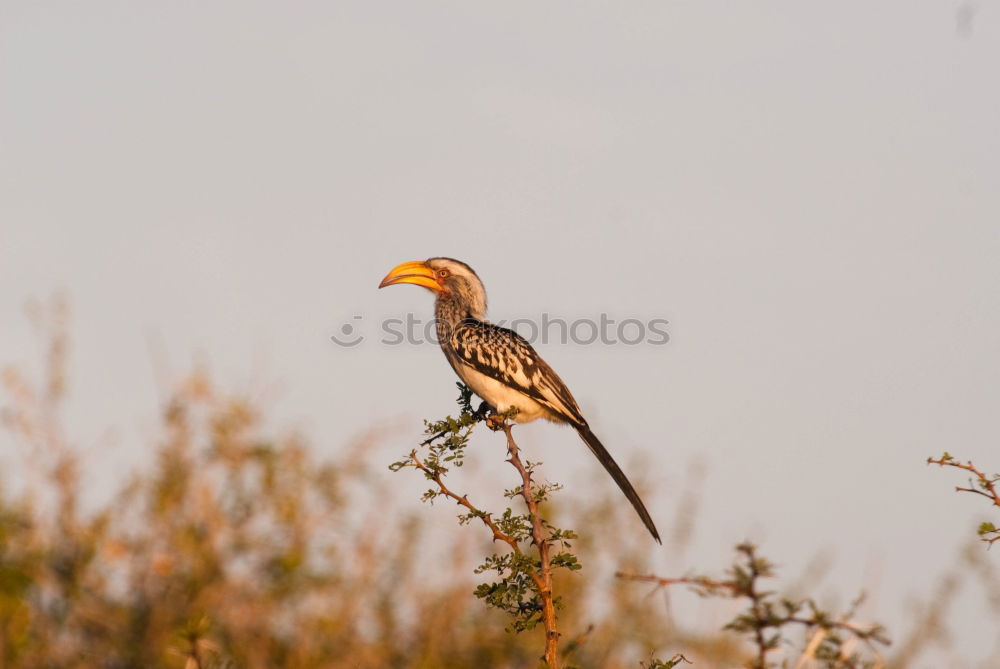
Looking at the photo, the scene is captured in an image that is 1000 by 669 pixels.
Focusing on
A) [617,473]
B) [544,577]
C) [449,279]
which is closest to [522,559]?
[544,577]

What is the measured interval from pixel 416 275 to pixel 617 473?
2.80 metres

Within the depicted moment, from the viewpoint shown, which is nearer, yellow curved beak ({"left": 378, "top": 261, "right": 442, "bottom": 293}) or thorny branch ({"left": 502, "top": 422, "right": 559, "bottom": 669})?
thorny branch ({"left": 502, "top": 422, "right": 559, "bottom": 669})

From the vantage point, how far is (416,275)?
28.0 feet

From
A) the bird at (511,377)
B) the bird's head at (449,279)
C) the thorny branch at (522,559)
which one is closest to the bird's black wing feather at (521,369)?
the bird at (511,377)

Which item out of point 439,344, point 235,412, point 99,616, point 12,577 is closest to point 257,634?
point 99,616

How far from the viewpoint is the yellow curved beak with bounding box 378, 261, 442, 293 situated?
27.8 feet

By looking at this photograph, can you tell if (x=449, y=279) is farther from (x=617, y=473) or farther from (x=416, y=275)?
(x=617, y=473)

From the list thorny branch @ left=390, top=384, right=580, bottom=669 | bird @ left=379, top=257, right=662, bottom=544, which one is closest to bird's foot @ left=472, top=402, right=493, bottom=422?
bird @ left=379, top=257, right=662, bottom=544

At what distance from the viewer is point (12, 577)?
429cm

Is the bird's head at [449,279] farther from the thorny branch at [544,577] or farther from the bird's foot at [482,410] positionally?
the thorny branch at [544,577]

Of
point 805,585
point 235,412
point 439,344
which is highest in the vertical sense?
point 439,344

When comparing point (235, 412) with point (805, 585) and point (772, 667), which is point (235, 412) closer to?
point (805, 585)

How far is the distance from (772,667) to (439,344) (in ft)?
20.2

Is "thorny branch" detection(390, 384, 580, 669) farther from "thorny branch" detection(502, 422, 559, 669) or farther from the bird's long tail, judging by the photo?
the bird's long tail
